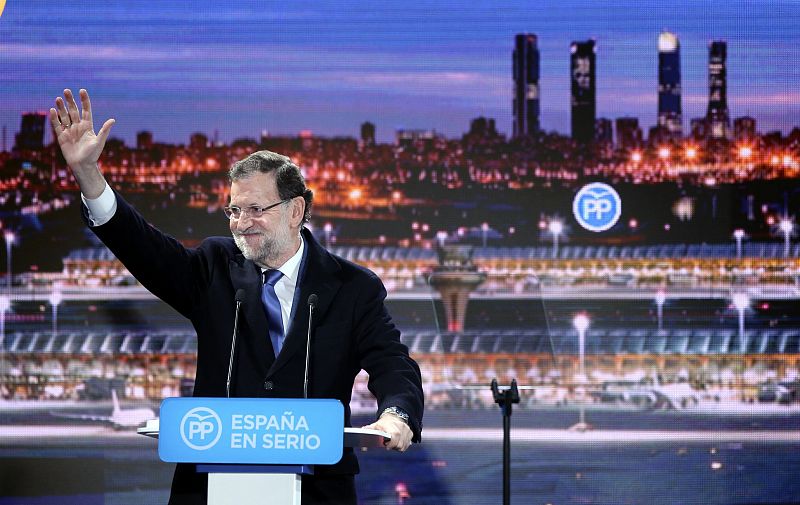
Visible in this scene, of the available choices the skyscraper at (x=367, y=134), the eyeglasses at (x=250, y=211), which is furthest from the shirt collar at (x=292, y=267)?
the skyscraper at (x=367, y=134)

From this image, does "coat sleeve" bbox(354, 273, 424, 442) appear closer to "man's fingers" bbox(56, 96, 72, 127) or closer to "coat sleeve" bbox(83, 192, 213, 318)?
"coat sleeve" bbox(83, 192, 213, 318)

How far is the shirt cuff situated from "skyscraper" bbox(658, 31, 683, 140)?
3.92 m

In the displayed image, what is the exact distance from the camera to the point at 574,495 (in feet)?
18.2

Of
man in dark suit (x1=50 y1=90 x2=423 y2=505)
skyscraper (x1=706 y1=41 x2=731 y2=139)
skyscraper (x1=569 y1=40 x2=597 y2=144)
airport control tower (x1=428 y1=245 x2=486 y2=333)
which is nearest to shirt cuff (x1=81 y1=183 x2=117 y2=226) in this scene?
man in dark suit (x1=50 y1=90 x2=423 y2=505)

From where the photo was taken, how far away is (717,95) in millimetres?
5629

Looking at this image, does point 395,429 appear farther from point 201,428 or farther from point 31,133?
point 31,133

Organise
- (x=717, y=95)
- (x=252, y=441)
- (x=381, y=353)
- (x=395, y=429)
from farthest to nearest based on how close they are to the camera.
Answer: (x=717, y=95), (x=381, y=353), (x=395, y=429), (x=252, y=441)

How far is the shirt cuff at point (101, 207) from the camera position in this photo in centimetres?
230

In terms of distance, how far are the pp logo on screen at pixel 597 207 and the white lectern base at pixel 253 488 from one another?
12.9 feet

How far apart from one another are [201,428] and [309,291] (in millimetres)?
710

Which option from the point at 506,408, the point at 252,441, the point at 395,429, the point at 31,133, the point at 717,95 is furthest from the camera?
the point at 31,133

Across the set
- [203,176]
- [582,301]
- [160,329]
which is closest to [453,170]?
[582,301]

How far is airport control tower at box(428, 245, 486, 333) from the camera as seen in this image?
567cm

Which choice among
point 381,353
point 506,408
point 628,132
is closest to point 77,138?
point 381,353
